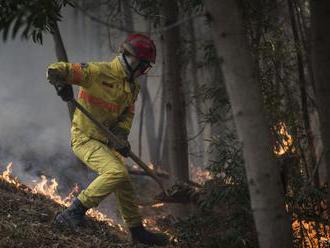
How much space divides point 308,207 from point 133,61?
221 centimetres

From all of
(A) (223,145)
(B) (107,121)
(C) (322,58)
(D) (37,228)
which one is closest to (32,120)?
(B) (107,121)

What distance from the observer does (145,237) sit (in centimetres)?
631

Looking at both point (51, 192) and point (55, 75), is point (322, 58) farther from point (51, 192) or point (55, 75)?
point (51, 192)

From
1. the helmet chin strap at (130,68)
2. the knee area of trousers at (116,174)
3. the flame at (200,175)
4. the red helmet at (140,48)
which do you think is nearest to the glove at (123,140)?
the knee area of trousers at (116,174)

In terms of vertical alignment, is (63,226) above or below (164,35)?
below

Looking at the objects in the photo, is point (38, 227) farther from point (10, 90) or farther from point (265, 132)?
point (10, 90)

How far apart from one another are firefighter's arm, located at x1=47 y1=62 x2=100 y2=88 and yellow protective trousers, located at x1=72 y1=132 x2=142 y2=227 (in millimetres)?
619

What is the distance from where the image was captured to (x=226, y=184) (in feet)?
17.5

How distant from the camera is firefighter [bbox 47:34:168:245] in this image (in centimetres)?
585

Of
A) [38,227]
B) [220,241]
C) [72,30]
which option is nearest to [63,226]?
[38,227]

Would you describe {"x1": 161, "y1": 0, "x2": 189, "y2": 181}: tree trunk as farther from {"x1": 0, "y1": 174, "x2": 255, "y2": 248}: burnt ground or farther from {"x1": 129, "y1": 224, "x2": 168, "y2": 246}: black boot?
{"x1": 129, "y1": 224, "x2": 168, "y2": 246}: black boot

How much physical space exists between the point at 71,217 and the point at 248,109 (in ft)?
8.57

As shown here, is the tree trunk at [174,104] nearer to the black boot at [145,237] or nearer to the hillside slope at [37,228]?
the hillside slope at [37,228]

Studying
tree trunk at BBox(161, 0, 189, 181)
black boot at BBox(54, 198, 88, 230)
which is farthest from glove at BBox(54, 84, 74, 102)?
tree trunk at BBox(161, 0, 189, 181)
